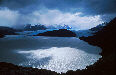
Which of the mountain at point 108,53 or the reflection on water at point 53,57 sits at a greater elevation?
the mountain at point 108,53

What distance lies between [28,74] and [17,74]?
62.9 inches

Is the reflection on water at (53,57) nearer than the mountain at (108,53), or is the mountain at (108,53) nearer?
the mountain at (108,53)

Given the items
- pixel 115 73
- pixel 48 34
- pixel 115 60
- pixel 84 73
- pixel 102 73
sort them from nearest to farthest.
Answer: pixel 115 73, pixel 102 73, pixel 115 60, pixel 84 73, pixel 48 34

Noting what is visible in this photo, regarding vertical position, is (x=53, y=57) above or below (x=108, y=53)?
below

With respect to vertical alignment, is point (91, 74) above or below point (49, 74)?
above

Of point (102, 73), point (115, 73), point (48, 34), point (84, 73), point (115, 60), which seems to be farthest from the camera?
point (48, 34)

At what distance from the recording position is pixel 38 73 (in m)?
→ 15.7

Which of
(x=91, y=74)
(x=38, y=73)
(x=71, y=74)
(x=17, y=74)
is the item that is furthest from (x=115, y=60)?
(x=17, y=74)

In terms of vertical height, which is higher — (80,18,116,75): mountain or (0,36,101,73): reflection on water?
(80,18,116,75): mountain

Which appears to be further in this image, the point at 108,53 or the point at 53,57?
the point at 53,57

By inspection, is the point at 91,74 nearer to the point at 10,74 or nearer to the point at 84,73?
the point at 84,73

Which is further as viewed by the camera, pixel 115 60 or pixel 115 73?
pixel 115 60

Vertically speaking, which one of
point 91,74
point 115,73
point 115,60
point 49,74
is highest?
point 115,60

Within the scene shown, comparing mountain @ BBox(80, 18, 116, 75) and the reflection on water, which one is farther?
the reflection on water
